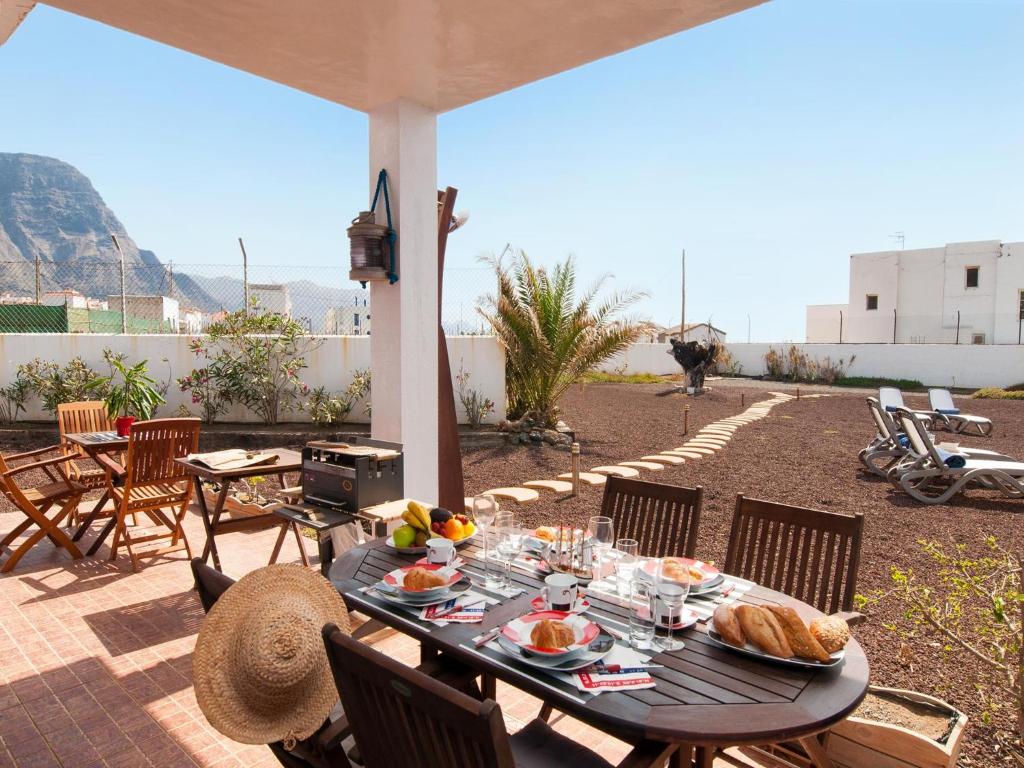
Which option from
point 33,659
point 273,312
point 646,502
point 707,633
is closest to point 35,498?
point 33,659

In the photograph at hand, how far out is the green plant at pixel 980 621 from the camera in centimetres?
233

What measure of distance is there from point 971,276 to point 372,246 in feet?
104

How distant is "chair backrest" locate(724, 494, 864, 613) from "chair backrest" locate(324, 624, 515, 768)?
1469 millimetres

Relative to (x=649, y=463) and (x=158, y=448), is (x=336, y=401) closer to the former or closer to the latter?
(x=649, y=463)

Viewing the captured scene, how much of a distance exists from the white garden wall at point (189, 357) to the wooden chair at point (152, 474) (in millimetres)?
4834

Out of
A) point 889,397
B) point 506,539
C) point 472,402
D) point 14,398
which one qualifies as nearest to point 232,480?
point 506,539

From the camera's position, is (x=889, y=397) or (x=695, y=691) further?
(x=889, y=397)

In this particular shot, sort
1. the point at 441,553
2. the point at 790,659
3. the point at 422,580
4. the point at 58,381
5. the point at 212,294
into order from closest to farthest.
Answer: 1. the point at 790,659
2. the point at 422,580
3. the point at 441,553
4. the point at 58,381
5. the point at 212,294

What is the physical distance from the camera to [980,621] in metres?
3.38

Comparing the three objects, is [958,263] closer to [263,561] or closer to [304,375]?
[304,375]

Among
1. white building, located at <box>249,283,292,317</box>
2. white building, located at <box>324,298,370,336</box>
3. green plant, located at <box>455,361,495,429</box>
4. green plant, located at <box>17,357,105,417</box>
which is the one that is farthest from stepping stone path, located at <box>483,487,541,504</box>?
green plant, located at <box>17,357,105,417</box>

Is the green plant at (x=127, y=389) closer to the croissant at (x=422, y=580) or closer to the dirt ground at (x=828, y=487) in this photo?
the dirt ground at (x=828, y=487)

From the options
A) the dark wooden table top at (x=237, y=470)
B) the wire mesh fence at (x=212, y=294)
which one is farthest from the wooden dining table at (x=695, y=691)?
the wire mesh fence at (x=212, y=294)

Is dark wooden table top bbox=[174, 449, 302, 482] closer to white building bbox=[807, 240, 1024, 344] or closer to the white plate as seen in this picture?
the white plate
